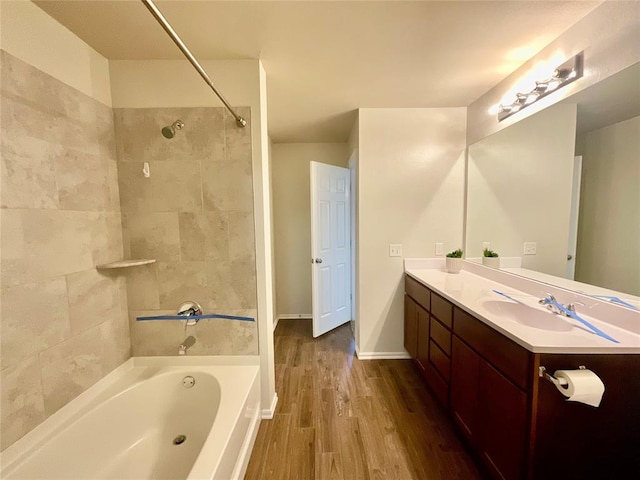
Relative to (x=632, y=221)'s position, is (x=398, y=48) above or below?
→ above

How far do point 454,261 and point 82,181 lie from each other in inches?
104

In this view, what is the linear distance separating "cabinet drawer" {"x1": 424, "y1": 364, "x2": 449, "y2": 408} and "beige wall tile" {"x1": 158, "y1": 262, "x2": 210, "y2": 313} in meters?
1.67

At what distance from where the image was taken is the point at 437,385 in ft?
5.53

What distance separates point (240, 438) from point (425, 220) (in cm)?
212

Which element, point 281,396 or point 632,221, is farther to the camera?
point 281,396

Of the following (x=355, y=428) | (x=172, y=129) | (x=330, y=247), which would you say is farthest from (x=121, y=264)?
(x=330, y=247)

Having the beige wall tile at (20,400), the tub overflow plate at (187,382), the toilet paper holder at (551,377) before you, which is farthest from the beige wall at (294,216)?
the toilet paper holder at (551,377)

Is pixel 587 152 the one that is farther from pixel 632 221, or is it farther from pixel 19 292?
pixel 19 292

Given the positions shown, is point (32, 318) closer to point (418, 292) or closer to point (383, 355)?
point (418, 292)

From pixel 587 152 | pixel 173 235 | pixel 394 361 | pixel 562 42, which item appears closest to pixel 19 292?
pixel 173 235

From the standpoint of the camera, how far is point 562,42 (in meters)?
1.31

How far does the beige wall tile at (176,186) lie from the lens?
155 cm

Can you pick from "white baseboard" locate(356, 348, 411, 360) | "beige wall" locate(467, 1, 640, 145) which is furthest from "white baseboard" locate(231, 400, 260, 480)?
"beige wall" locate(467, 1, 640, 145)

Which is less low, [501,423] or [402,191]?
[402,191]
